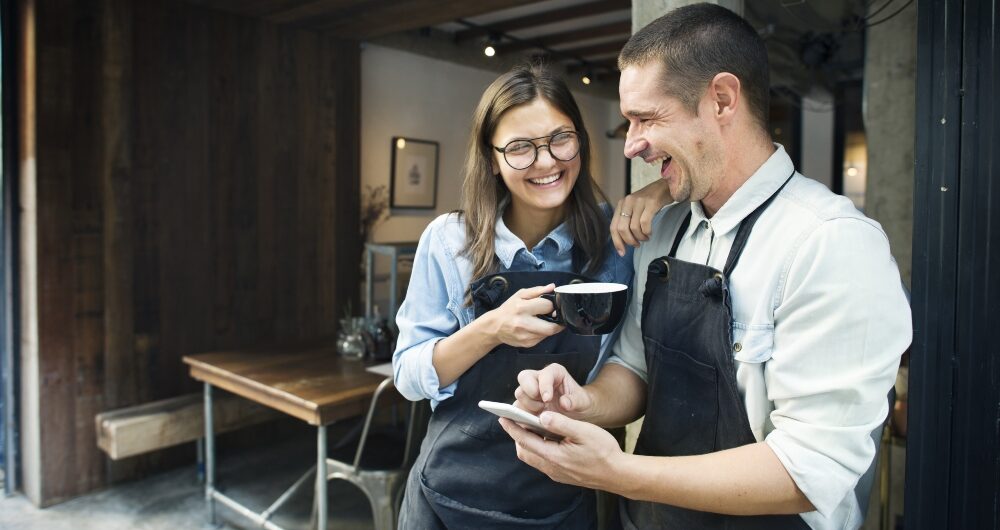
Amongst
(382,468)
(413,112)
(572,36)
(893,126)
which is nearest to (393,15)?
A: (413,112)

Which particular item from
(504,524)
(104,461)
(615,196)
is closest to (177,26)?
(104,461)

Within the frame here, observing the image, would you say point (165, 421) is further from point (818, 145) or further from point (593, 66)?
point (818, 145)

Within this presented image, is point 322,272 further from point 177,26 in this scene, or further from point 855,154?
point 855,154

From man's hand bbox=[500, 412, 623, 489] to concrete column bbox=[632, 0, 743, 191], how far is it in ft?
3.68

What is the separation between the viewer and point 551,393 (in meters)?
1.24

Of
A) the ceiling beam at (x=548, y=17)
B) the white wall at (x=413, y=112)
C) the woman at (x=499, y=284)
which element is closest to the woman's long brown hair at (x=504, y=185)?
the woman at (x=499, y=284)

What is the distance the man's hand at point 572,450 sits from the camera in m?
1.07

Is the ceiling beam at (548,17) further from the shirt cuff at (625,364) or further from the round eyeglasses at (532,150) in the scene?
the shirt cuff at (625,364)

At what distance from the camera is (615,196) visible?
812 cm

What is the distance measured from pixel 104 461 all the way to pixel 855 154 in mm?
8589

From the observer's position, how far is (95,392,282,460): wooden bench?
12.0ft

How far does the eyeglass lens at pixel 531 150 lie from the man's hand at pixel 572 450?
1.97ft

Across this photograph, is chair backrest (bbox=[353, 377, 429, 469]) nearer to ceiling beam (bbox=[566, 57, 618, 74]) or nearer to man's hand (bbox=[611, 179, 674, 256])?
man's hand (bbox=[611, 179, 674, 256])

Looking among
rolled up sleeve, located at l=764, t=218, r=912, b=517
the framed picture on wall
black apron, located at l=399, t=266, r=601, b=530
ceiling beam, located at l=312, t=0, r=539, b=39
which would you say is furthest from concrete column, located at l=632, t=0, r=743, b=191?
the framed picture on wall
